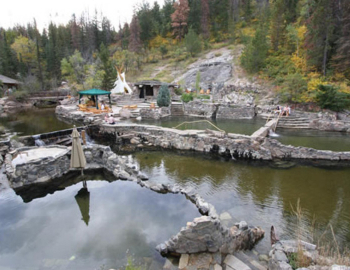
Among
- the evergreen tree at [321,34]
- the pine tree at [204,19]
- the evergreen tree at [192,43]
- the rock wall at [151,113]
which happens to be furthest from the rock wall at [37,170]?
the pine tree at [204,19]

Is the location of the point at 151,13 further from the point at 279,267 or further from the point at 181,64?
the point at 279,267

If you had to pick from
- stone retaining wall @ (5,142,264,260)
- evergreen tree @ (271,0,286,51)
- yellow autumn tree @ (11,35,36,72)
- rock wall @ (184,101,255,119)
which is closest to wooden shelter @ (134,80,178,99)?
rock wall @ (184,101,255,119)

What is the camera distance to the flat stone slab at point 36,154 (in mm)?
8594

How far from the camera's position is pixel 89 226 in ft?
19.4

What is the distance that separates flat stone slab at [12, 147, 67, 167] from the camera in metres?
8.59

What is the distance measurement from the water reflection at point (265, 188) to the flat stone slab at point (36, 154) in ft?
12.0

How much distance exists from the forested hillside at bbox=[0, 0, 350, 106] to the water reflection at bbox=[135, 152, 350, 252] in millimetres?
10652

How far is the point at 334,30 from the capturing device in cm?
1912

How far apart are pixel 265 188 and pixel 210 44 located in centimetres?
3790

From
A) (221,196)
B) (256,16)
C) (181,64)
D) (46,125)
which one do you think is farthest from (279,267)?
(256,16)

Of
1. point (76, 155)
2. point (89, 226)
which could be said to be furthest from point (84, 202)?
point (76, 155)

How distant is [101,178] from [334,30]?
22.8 m

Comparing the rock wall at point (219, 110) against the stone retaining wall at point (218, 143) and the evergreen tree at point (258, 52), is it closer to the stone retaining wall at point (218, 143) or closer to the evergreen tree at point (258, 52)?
the stone retaining wall at point (218, 143)

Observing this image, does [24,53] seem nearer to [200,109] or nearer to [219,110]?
[200,109]
